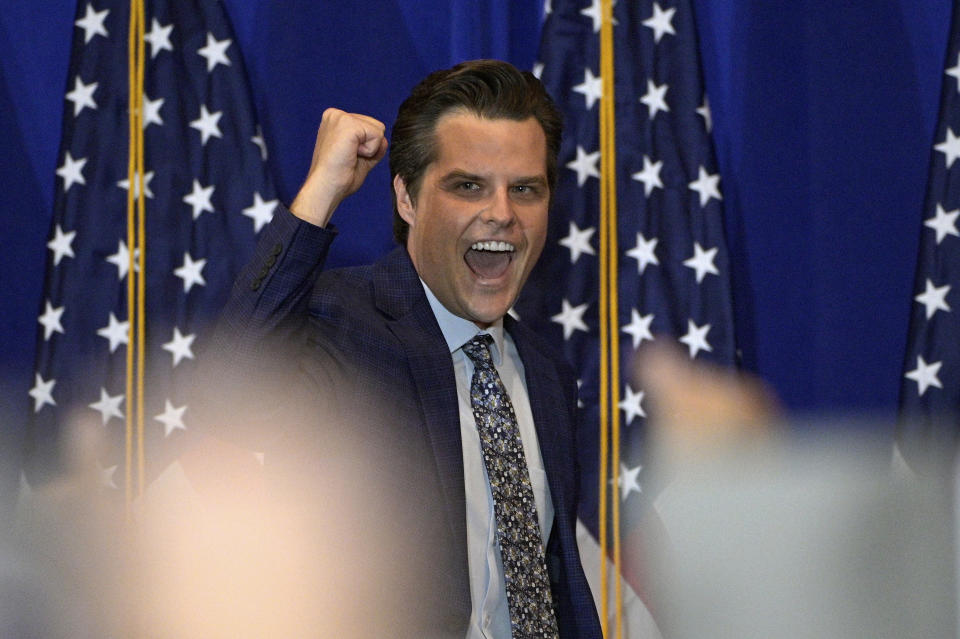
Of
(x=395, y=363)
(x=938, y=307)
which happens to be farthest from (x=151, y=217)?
(x=938, y=307)

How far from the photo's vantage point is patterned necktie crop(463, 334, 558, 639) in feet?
5.40

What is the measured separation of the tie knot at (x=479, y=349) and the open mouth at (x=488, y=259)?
0.10 m

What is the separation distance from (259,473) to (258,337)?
3.26ft

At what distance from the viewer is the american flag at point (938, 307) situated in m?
2.50

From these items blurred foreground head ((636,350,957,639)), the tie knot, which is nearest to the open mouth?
the tie knot

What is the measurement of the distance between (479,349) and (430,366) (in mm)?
164

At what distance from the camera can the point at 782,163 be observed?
8.70ft

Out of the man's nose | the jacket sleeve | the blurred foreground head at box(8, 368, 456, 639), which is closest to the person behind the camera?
the jacket sleeve

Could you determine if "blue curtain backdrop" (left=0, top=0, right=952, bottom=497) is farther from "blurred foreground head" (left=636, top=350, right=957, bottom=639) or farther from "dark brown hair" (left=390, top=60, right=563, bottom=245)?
"dark brown hair" (left=390, top=60, right=563, bottom=245)

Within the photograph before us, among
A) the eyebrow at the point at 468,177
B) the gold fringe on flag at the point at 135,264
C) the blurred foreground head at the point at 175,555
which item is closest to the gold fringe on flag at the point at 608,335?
the blurred foreground head at the point at 175,555

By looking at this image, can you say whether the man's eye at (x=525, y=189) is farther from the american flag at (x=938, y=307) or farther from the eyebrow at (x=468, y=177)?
the american flag at (x=938, y=307)

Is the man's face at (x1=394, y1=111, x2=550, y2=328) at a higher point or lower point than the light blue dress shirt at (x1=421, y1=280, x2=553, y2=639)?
higher

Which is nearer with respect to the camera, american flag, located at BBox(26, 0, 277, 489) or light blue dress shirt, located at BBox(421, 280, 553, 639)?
light blue dress shirt, located at BBox(421, 280, 553, 639)

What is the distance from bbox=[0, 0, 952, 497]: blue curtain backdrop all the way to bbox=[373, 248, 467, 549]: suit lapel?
0.83 metres
